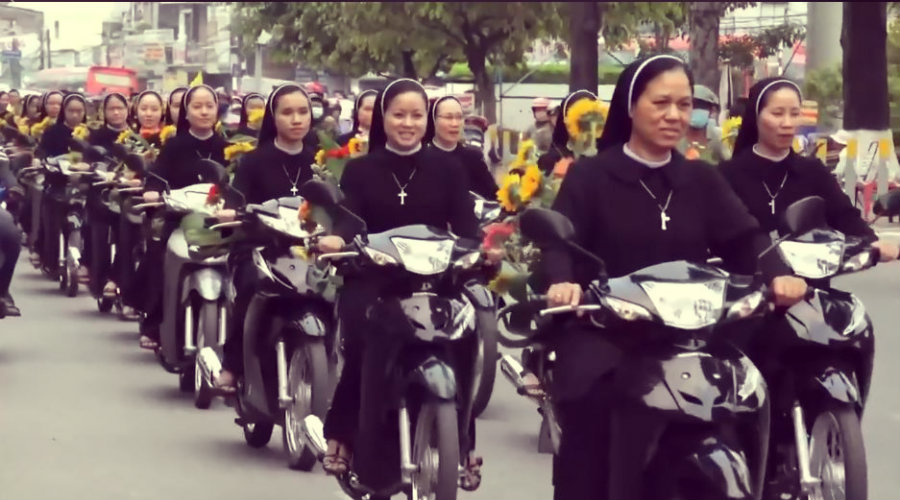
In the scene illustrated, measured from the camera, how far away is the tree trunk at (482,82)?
13.4 metres

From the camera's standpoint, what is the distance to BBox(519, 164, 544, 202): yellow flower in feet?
26.4

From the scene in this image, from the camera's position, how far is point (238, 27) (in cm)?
1108

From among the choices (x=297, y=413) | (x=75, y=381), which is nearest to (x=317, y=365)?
(x=297, y=413)

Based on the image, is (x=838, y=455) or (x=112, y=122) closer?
(x=838, y=455)

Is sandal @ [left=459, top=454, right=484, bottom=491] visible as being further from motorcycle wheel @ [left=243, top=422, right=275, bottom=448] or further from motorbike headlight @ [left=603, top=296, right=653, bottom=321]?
motorcycle wheel @ [left=243, top=422, right=275, bottom=448]

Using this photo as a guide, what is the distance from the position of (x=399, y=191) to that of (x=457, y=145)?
15.6 feet

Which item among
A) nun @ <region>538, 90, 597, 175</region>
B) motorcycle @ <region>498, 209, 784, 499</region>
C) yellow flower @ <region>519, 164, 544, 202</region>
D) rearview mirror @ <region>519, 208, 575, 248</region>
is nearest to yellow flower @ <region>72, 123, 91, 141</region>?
nun @ <region>538, 90, 597, 175</region>

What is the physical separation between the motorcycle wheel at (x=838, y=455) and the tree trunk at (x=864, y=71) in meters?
21.0

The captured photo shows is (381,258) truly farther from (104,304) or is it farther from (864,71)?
(864,71)

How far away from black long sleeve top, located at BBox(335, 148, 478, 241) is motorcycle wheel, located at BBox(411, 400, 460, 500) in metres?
0.80

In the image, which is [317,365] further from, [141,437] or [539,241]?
[539,241]

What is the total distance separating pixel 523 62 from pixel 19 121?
38.4 ft

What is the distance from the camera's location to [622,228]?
5496 millimetres

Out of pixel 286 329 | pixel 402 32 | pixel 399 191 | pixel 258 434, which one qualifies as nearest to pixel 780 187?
pixel 399 191
